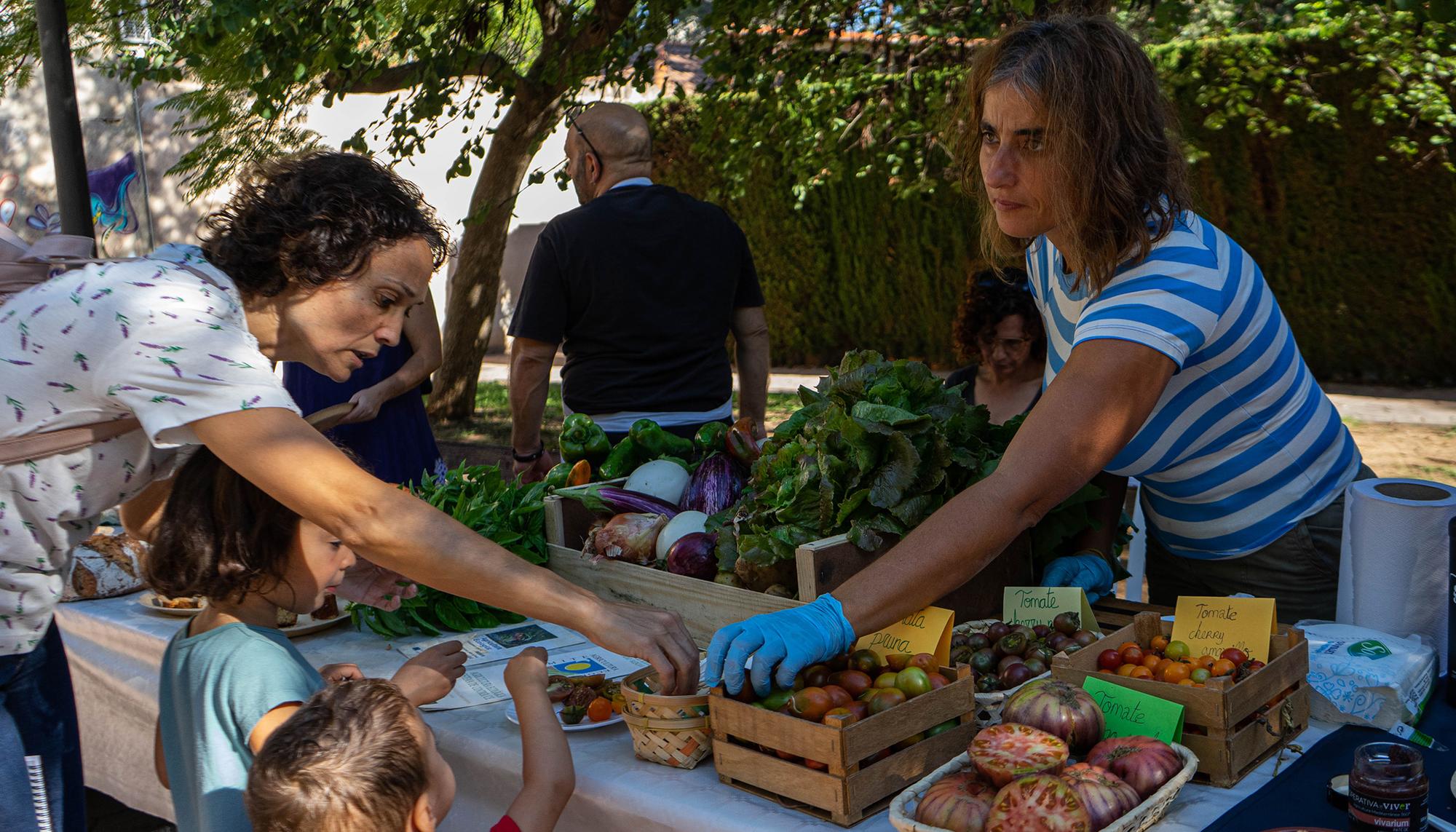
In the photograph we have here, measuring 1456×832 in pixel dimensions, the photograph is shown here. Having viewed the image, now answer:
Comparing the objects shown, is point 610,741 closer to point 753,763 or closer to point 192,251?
point 753,763

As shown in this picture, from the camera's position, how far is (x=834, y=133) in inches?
271

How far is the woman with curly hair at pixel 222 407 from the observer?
1.54 m

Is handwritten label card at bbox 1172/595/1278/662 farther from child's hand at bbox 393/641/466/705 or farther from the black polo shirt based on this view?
the black polo shirt

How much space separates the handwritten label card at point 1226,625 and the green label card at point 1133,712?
21 centimetres

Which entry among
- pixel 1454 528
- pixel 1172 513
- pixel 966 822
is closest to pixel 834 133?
pixel 1172 513

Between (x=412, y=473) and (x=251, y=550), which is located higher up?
(x=251, y=550)

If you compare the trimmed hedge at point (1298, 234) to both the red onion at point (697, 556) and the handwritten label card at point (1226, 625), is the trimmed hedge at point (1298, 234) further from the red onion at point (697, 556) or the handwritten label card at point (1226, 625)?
the handwritten label card at point (1226, 625)

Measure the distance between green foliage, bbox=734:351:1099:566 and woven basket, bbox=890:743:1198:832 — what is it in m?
0.61

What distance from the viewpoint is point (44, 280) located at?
1915 mm

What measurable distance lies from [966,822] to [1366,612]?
1021 mm

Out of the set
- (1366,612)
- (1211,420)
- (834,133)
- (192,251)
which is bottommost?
(1366,612)

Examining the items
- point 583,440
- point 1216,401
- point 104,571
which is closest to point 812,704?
point 1216,401

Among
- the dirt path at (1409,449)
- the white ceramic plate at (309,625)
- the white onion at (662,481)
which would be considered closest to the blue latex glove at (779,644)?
the white onion at (662,481)

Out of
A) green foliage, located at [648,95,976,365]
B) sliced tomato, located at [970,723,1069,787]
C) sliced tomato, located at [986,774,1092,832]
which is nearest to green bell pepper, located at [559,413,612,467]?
sliced tomato, located at [970,723,1069,787]
